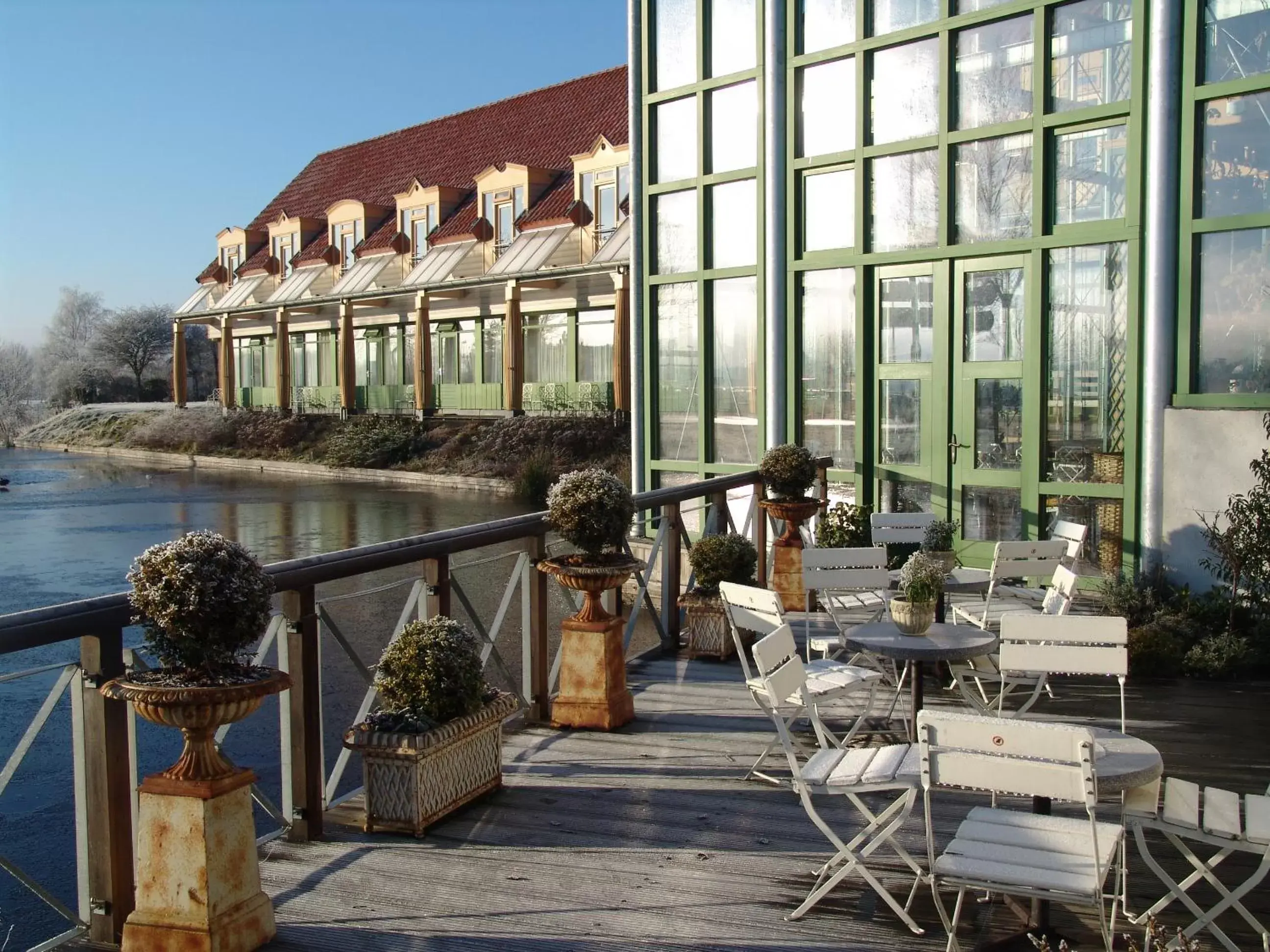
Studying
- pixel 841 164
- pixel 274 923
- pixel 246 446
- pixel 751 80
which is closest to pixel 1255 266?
pixel 841 164

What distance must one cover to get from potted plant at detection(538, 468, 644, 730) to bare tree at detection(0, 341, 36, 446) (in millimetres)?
50837

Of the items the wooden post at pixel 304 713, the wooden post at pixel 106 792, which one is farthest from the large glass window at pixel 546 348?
the wooden post at pixel 106 792

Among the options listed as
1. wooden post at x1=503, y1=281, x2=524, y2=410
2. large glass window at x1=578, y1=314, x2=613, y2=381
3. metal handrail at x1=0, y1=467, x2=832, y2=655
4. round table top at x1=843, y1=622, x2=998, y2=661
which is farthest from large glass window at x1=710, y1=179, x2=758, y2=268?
wooden post at x1=503, y1=281, x2=524, y2=410

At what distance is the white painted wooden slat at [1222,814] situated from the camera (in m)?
3.52

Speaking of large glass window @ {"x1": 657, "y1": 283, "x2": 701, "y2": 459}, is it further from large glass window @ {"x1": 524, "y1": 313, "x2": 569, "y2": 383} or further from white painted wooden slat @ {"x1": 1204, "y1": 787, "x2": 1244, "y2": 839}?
large glass window @ {"x1": 524, "y1": 313, "x2": 569, "y2": 383}

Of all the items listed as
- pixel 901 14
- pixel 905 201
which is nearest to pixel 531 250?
pixel 901 14

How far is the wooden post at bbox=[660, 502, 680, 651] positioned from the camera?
320 inches

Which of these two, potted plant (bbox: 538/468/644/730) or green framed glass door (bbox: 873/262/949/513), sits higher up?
green framed glass door (bbox: 873/262/949/513)

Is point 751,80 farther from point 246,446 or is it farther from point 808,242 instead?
point 246,446

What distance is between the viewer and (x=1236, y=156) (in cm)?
862

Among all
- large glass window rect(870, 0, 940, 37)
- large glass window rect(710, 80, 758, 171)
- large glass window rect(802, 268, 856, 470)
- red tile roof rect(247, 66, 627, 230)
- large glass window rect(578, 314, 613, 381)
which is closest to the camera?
large glass window rect(870, 0, 940, 37)

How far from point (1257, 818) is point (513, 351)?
2568 centimetres

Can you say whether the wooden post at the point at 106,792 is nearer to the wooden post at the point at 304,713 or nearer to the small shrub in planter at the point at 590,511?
the wooden post at the point at 304,713

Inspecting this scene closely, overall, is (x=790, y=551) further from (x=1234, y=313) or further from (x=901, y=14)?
(x=901, y=14)
